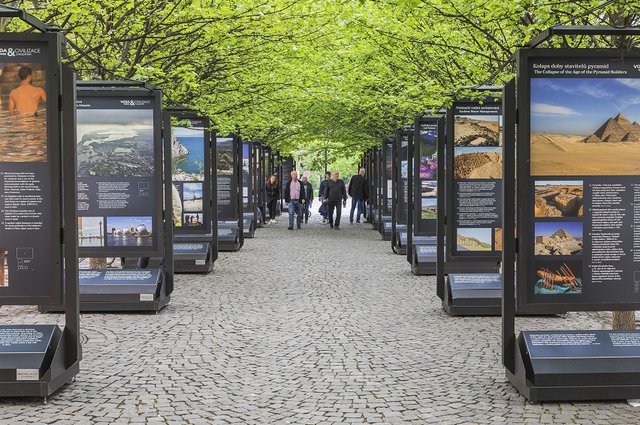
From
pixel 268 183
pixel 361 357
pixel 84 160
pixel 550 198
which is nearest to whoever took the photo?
pixel 550 198

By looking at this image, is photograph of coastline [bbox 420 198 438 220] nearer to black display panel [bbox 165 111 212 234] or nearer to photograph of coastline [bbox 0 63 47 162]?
black display panel [bbox 165 111 212 234]

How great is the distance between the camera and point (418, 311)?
12.5 metres

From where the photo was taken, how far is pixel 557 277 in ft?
23.7

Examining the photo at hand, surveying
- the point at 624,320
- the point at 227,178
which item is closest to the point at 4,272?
the point at 624,320

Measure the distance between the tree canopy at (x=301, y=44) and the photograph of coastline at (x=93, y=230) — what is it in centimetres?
214

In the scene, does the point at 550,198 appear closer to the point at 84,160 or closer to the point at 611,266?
the point at 611,266

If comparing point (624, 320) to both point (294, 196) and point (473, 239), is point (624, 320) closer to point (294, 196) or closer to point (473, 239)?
point (473, 239)

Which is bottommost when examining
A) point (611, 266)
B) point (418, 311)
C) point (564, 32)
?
point (418, 311)

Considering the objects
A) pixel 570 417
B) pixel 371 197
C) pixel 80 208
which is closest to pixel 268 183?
pixel 371 197

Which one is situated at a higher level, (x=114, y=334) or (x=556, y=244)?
(x=556, y=244)

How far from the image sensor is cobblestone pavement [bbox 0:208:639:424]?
681 centimetres

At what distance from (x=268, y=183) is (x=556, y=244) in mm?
32302

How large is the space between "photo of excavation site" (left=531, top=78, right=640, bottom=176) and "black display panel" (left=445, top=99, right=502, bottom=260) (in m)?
4.91

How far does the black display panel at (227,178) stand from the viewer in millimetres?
24000
